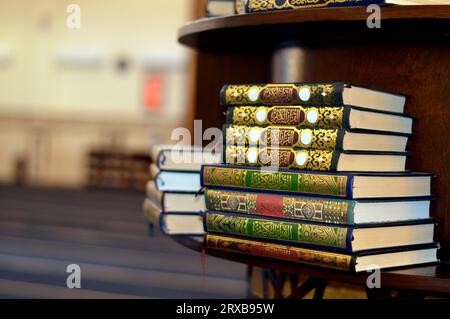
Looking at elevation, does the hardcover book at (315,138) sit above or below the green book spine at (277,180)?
above

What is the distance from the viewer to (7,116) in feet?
36.3

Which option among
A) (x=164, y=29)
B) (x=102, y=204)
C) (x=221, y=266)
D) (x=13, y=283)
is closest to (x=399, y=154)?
(x=13, y=283)

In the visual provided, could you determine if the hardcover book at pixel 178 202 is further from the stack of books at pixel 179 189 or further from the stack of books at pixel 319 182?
the stack of books at pixel 319 182

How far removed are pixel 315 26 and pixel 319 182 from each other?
0.31 m

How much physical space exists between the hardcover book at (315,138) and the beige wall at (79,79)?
9.19 meters

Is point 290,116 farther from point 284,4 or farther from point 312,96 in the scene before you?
point 284,4

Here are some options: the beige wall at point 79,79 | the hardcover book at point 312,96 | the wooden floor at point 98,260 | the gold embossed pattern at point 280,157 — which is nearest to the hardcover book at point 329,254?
the gold embossed pattern at point 280,157

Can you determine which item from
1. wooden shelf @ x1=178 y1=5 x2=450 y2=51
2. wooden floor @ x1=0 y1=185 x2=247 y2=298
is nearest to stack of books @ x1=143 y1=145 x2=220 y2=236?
wooden floor @ x1=0 y1=185 x2=247 y2=298

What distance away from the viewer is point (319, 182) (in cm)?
122

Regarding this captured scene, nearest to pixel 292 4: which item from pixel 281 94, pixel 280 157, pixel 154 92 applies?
pixel 281 94

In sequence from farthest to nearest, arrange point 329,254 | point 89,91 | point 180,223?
point 89,91, point 180,223, point 329,254

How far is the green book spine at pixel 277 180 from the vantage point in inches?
47.2

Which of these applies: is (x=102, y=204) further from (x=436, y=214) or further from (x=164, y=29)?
(x=436, y=214)

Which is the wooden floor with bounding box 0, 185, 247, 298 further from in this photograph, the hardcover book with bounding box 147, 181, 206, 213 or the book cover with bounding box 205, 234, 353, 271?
the book cover with bounding box 205, 234, 353, 271
